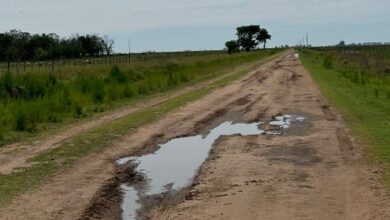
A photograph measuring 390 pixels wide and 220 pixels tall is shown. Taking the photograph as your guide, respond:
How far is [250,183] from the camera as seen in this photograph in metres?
7.30

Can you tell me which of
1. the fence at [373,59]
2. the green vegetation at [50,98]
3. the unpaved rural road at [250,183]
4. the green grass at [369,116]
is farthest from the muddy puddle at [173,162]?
the fence at [373,59]

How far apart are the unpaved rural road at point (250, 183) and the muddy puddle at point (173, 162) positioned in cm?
18

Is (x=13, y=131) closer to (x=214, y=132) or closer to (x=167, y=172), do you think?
(x=214, y=132)

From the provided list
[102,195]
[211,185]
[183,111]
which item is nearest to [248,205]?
[211,185]

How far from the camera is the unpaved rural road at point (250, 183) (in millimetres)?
6070

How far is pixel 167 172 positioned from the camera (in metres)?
8.36

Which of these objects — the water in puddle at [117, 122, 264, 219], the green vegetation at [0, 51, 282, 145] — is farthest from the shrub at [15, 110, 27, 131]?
the water in puddle at [117, 122, 264, 219]

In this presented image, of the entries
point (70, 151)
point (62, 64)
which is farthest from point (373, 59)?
point (70, 151)

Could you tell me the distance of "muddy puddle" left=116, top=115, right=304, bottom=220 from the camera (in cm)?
705

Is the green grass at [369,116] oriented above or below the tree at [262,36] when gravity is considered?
below

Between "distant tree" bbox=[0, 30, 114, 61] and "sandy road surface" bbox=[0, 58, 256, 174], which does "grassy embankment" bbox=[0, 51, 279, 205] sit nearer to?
"sandy road surface" bbox=[0, 58, 256, 174]

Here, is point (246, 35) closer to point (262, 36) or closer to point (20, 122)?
point (262, 36)

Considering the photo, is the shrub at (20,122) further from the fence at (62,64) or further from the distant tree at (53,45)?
the distant tree at (53,45)

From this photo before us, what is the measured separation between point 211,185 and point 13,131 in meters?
7.08
